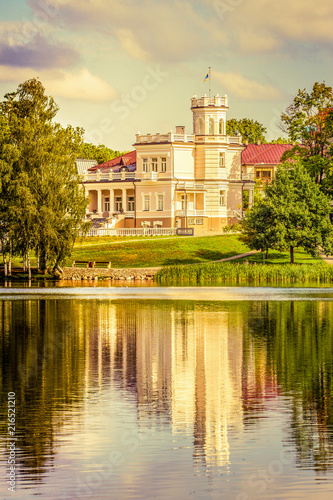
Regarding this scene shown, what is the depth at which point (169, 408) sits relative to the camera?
62.4 ft

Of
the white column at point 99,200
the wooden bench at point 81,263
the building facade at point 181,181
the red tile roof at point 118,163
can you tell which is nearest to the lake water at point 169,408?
the wooden bench at point 81,263

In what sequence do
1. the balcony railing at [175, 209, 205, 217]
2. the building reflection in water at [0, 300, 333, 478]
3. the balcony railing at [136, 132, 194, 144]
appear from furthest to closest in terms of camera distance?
the balcony railing at [136, 132, 194, 144]
the balcony railing at [175, 209, 205, 217]
the building reflection in water at [0, 300, 333, 478]

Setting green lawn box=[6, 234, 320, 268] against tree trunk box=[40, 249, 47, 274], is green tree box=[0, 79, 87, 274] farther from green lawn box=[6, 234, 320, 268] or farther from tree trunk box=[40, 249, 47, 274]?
green lawn box=[6, 234, 320, 268]

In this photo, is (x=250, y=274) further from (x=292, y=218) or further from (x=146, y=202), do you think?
(x=146, y=202)

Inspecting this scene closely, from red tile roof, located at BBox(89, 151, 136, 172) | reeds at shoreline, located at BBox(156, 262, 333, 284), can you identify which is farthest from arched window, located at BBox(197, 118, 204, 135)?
reeds at shoreline, located at BBox(156, 262, 333, 284)

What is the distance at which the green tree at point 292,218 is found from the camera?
7412cm

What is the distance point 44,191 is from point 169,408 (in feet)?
151

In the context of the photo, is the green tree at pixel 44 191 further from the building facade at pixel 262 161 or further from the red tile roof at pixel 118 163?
the building facade at pixel 262 161

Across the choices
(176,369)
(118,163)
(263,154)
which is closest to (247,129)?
(263,154)

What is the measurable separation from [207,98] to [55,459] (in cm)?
9559

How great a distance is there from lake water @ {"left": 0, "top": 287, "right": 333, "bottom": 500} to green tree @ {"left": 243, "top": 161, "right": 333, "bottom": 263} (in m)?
36.8

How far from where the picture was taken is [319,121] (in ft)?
288

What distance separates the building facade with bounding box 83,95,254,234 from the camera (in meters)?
106

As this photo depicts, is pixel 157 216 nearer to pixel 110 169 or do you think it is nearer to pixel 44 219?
pixel 110 169
